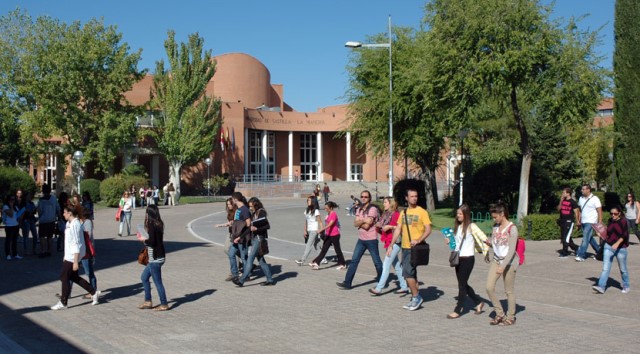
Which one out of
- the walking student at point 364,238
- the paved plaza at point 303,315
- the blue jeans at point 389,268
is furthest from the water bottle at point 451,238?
the walking student at point 364,238

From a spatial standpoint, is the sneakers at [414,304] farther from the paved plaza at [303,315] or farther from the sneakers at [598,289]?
the sneakers at [598,289]

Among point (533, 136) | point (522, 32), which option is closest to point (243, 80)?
point (533, 136)

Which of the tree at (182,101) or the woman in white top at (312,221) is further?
the tree at (182,101)

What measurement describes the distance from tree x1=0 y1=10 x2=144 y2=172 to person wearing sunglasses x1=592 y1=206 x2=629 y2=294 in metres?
40.1

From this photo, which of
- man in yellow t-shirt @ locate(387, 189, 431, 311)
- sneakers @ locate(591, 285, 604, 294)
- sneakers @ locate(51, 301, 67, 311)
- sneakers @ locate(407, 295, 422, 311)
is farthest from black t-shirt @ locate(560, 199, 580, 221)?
sneakers @ locate(51, 301, 67, 311)

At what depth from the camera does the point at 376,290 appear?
35.4 ft

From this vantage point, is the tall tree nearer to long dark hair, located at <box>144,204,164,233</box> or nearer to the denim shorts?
the denim shorts

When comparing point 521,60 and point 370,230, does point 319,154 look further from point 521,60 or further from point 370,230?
point 370,230

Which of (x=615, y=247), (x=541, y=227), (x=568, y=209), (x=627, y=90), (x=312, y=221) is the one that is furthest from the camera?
(x=627, y=90)

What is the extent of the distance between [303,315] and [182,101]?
45384 mm

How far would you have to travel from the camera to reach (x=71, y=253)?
9.58 metres

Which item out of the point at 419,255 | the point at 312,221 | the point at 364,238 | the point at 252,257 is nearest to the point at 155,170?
the point at 312,221

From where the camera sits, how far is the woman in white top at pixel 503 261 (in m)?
8.41

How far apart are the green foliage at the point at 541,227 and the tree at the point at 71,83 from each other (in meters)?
33.3
